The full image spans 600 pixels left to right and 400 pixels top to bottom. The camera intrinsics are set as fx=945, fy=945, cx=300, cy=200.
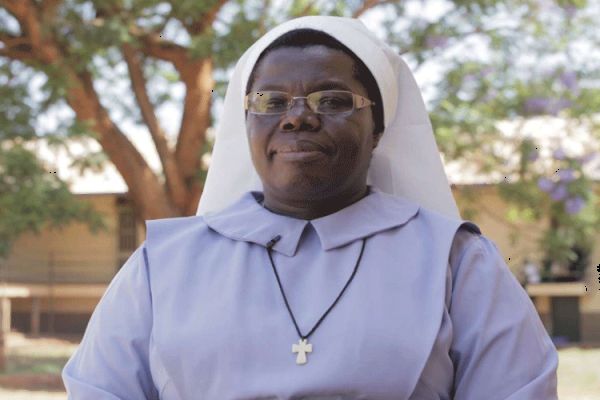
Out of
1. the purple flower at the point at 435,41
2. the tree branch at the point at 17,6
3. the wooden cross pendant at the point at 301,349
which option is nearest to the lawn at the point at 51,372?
the purple flower at the point at 435,41

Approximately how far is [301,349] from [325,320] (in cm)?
8

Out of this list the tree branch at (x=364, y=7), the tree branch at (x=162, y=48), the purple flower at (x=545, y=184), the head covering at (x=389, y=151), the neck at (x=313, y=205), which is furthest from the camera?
the purple flower at (x=545, y=184)

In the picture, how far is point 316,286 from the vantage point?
1.97m

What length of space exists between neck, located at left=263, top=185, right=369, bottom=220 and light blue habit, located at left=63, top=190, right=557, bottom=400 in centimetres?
3

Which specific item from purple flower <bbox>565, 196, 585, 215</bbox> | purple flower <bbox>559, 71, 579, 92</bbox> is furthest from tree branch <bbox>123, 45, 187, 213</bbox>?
purple flower <bbox>559, 71, 579, 92</bbox>

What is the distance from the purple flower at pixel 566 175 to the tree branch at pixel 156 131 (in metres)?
3.90

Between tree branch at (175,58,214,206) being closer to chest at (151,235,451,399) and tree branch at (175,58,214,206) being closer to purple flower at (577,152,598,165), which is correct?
purple flower at (577,152,598,165)

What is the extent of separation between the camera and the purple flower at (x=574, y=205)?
985 cm

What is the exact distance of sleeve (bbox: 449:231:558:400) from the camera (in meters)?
1.89

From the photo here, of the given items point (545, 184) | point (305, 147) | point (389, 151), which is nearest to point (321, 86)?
point (305, 147)

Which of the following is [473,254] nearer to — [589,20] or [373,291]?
[373,291]

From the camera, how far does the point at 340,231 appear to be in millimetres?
2049

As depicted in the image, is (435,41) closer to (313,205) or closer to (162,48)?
(162,48)

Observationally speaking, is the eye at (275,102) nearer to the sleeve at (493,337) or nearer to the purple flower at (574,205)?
the sleeve at (493,337)
